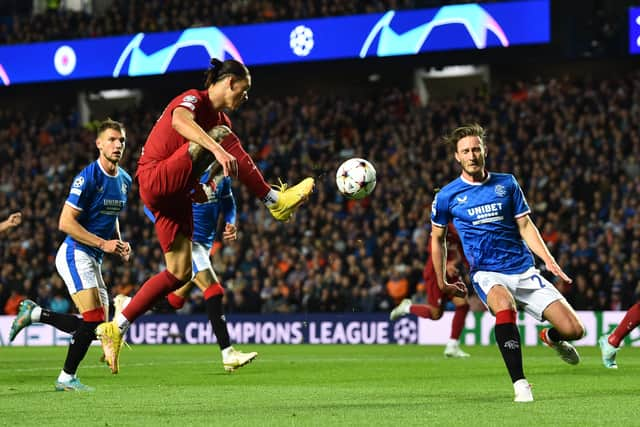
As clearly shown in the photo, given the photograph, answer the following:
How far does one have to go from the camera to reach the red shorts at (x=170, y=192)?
8.18 m

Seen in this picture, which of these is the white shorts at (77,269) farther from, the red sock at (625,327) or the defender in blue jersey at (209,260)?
the red sock at (625,327)

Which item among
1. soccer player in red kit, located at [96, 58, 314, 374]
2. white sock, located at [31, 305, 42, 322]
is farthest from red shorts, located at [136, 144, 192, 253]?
white sock, located at [31, 305, 42, 322]

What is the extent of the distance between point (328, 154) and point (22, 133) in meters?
10.8

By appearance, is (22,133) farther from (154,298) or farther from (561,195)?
(154,298)

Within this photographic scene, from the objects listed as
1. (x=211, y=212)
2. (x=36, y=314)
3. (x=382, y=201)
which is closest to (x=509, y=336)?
(x=211, y=212)

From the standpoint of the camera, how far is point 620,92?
976 inches

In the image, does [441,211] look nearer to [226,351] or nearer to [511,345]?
[511,345]

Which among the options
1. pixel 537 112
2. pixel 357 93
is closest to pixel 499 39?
pixel 537 112

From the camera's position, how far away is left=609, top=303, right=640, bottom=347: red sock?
11438 mm

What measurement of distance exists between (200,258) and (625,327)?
15.0 ft

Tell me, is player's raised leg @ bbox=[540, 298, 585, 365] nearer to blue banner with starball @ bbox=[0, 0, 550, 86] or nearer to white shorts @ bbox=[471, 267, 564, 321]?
white shorts @ bbox=[471, 267, 564, 321]

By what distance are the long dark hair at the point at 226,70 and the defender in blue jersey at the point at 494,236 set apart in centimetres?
169

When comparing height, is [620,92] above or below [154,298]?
above

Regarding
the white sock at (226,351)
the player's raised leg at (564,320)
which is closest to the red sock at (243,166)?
the player's raised leg at (564,320)
